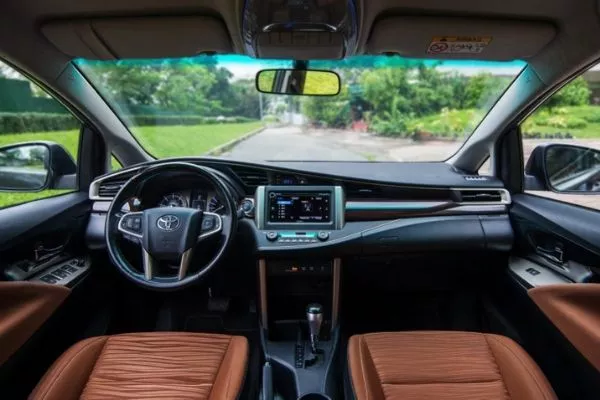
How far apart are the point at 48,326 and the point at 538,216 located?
2458mm

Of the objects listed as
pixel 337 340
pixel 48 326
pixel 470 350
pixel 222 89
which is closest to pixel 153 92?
pixel 222 89

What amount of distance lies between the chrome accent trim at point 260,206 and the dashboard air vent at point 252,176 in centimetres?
10

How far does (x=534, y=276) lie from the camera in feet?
8.28

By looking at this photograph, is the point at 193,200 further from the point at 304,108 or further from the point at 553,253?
the point at 553,253

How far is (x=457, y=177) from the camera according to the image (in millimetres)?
2992

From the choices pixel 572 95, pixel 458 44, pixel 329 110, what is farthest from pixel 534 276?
pixel 329 110

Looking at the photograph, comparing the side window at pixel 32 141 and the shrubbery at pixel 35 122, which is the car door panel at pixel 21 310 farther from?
the shrubbery at pixel 35 122

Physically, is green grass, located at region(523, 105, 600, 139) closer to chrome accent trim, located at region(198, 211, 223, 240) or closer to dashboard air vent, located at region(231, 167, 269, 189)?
dashboard air vent, located at region(231, 167, 269, 189)

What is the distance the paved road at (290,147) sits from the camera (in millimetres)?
3078

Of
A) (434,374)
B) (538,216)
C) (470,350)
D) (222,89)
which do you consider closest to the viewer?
(434,374)

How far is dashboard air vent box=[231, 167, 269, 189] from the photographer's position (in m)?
2.81

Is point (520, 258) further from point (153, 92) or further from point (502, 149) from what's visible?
point (153, 92)

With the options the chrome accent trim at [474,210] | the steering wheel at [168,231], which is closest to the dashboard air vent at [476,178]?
the chrome accent trim at [474,210]

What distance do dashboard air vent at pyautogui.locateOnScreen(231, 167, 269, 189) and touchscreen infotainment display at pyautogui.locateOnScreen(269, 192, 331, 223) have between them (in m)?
0.17
